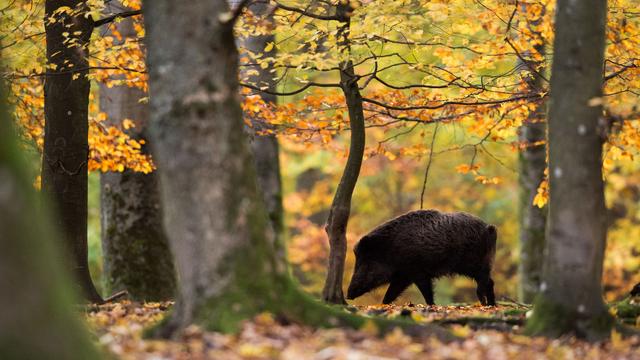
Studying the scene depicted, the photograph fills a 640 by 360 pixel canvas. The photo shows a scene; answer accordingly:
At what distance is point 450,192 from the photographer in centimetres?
2672

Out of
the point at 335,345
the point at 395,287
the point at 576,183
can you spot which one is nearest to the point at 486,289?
the point at 395,287

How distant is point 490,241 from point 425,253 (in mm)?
951

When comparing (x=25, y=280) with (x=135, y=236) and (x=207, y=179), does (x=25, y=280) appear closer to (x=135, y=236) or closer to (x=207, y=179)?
(x=207, y=179)

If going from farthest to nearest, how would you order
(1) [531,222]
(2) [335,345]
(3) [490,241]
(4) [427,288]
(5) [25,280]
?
(1) [531,222]
(4) [427,288]
(3) [490,241]
(2) [335,345]
(5) [25,280]

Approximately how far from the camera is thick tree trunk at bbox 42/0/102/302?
929cm

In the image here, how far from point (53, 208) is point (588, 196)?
589cm

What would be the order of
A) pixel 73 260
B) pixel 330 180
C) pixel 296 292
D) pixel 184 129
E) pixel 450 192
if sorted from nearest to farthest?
pixel 184 129 → pixel 296 292 → pixel 73 260 → pixel 450 192 → pixel 330 180

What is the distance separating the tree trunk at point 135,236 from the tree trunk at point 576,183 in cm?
811

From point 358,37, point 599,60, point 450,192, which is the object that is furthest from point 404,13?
point 450,192

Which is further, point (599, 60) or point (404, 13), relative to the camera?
point (404, 13)

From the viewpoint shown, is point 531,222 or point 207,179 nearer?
point 207,179

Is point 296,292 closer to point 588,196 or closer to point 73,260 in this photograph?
point 588,196

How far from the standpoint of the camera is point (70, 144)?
30.8ft

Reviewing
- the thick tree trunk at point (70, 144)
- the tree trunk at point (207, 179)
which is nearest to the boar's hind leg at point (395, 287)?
the thick tree trunk at point (70, 144)
